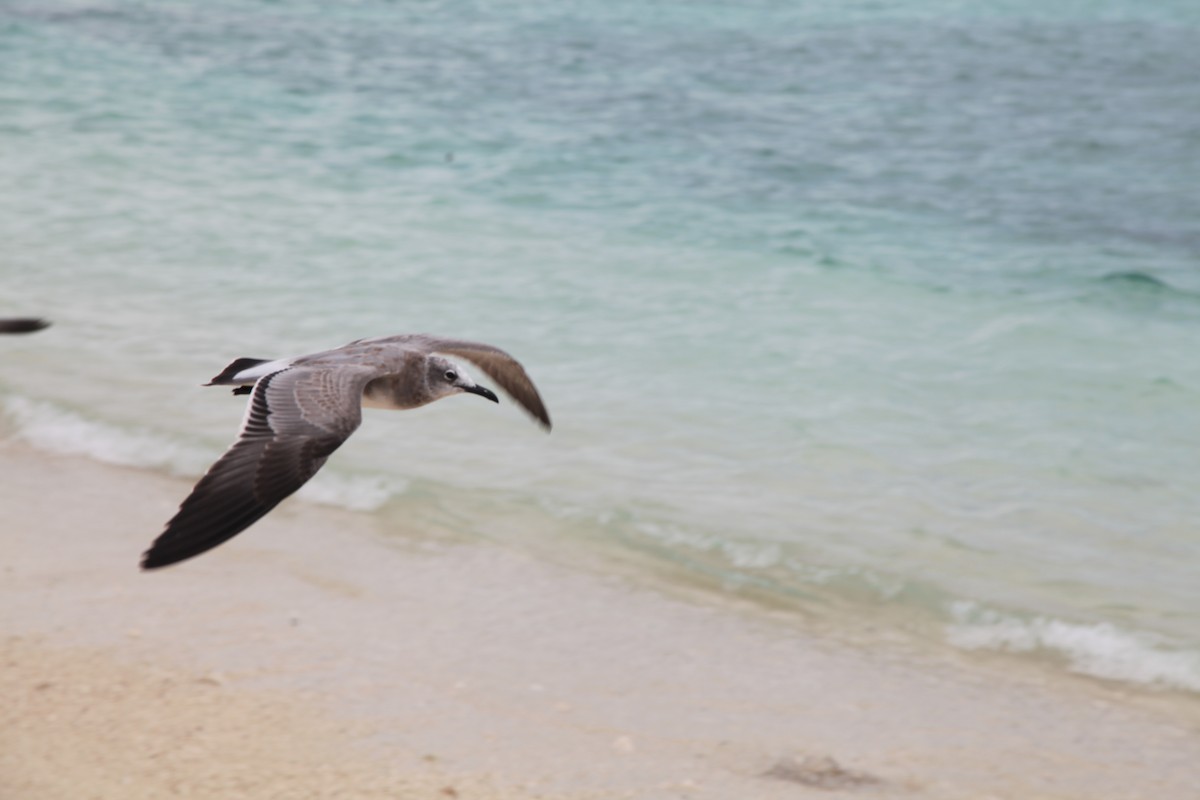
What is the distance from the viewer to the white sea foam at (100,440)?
7793 mm

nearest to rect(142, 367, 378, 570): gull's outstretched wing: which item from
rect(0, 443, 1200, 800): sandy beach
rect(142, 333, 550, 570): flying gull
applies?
rect(142, 333, 550, 570): flying gull

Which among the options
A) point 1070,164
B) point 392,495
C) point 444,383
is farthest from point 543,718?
point 1070,164

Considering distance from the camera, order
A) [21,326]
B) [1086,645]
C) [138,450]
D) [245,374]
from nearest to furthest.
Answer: [21,326], [245,374], [1086,645], [138,450]

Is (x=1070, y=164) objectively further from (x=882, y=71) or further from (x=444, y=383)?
(x=444, y=383)

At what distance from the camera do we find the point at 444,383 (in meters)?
5.75

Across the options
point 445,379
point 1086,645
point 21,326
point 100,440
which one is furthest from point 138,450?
point 1086,645

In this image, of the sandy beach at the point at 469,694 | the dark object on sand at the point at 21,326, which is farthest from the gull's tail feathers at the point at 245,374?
the sandy beach at the point at 469,694

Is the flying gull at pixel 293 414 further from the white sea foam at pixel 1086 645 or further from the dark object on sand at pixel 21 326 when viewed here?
the white sea foam at pixel 1086 645

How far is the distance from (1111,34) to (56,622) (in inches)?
716

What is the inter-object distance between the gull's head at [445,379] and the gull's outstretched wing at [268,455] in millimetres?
565

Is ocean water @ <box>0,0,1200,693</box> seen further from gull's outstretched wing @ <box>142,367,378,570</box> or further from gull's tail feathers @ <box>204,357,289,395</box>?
gull's outstretched wing @ <box>142,367,378,570</box>

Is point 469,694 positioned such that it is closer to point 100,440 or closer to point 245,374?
point 245,374

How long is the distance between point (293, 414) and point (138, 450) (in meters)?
3.52

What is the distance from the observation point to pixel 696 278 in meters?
11.7
